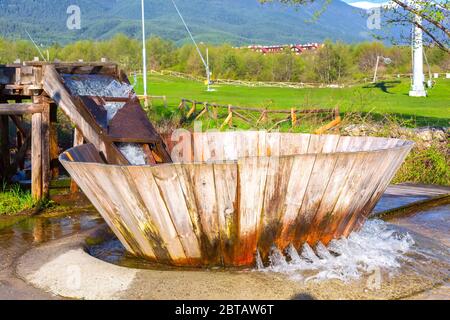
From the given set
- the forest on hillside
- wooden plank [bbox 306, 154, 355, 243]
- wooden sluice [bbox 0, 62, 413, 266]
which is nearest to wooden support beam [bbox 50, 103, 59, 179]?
wooden sluice [bbox 0, 62, 413, 266]

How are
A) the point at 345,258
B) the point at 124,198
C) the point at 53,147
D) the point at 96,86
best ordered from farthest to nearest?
the point at 53,147, the point at 96,86, the point at 345,258, the point at 124,198

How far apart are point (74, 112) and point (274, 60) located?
8600cm

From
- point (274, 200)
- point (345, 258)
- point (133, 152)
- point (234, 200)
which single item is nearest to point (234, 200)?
point (234, 200)

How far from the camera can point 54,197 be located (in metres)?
9.73

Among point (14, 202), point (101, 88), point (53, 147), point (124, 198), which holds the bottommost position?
point (14, 202)

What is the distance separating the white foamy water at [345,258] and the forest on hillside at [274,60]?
228ft

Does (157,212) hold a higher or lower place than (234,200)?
lower

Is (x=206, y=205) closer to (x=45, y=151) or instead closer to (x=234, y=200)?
(x=234, y=200)

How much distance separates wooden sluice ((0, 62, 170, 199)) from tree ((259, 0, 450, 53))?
5901 millimetres

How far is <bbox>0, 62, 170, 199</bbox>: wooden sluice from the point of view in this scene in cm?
885

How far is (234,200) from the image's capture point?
5.39 metres

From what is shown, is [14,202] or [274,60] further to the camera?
[274,60]

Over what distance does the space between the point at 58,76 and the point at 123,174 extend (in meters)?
4.79
